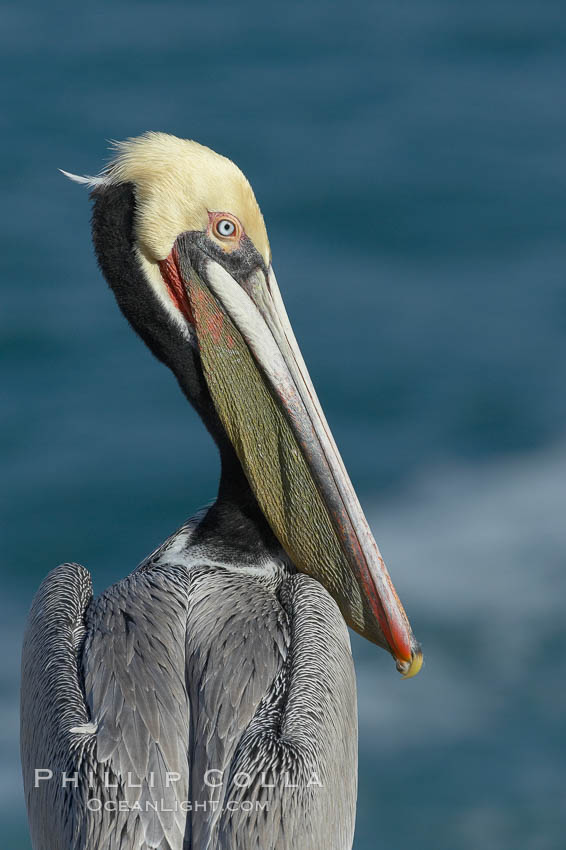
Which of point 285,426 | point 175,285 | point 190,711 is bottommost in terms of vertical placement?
point 190,711

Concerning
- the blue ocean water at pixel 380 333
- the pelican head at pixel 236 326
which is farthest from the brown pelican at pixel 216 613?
the blue ocean water at pixel 380 333

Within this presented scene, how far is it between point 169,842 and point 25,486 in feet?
14.2

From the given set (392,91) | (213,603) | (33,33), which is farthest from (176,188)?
(33,33)

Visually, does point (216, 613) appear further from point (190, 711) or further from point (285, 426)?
point (285, 426)

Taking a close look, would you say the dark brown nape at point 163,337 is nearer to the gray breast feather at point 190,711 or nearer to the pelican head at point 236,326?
the pelican head at point 236,326

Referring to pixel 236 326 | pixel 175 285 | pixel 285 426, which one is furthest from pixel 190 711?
pixel 175 285

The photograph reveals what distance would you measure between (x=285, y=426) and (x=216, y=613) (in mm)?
526

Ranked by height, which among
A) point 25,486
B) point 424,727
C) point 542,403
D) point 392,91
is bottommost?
point 424,727

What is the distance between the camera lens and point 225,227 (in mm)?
3627

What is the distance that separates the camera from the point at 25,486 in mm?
7246

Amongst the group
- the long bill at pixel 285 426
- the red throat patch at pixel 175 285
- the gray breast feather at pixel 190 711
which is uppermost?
the red throat patch at pixel 175 285

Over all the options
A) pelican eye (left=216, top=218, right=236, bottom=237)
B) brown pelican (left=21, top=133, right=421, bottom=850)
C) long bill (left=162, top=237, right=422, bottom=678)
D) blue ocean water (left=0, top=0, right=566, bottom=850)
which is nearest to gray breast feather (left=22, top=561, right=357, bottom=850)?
brown pelican (left=21, top=133, right=421, bottom=850)

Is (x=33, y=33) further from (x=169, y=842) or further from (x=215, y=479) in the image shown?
(x=169, y=842)

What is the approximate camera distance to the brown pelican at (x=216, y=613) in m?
3.16
